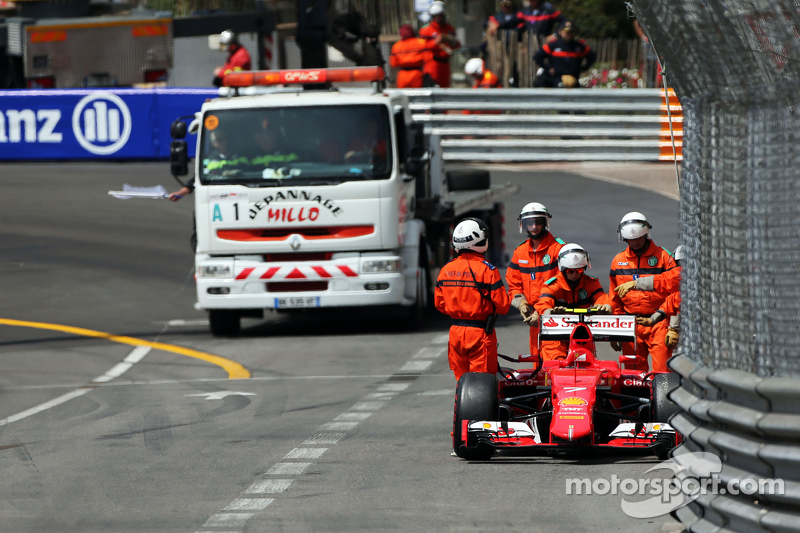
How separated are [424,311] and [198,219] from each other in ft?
11.5

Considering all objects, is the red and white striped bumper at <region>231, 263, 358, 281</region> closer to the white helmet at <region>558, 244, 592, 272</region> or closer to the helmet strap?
the helmet strap

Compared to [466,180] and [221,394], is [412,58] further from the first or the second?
[221,394]

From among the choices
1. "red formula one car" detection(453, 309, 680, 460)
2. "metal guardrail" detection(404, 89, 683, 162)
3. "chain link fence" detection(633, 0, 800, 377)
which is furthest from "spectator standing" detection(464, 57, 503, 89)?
"chain link fence" detection(633, 0, 800, 377)

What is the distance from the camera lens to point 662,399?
8.14m

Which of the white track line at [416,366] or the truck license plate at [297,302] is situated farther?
the truck license plate at [297,302]

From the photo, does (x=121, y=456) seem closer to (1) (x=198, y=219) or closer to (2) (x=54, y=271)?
(1) (x=198, y=219)

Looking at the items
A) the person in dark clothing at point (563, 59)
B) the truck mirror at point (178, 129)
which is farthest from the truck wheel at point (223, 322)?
the person in dark clothing at point (563, 59)

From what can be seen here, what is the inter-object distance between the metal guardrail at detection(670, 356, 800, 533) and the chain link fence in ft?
0.28

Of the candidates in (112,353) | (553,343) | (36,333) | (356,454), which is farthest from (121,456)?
(36,333)

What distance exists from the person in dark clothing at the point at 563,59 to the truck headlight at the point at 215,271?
470 inches

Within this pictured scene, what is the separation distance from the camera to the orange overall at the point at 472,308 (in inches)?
364

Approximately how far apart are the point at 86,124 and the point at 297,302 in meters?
11.4

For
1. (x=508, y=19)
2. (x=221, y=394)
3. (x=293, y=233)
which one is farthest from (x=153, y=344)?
(x=508, y=19)

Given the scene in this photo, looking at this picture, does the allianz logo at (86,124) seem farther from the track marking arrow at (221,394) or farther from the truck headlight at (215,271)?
the track marking arrow at (221,394)
